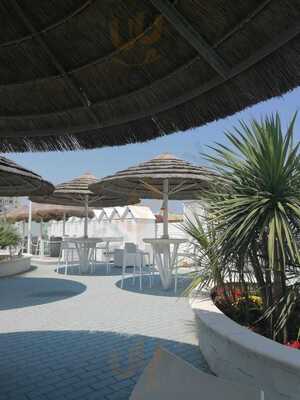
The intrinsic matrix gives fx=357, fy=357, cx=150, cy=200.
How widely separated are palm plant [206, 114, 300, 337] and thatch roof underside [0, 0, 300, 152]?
140cm

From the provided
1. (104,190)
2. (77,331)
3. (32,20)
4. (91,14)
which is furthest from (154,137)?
(104,190)

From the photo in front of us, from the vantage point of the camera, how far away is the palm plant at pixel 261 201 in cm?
347

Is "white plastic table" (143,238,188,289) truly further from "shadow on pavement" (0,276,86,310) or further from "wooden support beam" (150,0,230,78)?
"wooden support beam" (150,0,230,78)

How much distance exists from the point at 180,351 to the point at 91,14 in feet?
11.8

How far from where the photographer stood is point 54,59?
2.44 meters

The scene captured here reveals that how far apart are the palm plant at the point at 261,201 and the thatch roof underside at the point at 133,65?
140 centimetres

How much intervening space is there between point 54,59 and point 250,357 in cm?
258

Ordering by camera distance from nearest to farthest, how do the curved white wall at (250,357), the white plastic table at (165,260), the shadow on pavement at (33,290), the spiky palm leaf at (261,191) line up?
the curved white wall at (250,357)
the spiky palm leaf at (261,191)
the shadow on pavement at (33,290)
the white plastic table at (165,260)

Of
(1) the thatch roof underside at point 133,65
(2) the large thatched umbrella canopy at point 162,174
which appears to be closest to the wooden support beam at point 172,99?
(1) the thatch roof underside at point 133,65

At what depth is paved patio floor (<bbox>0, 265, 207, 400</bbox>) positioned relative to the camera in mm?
3230

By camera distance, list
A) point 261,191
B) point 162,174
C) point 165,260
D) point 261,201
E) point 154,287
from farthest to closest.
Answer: point 154,287, point 165,260, point 162,174, point 261,191, point 261,201

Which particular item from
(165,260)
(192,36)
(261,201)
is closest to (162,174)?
(165,260)

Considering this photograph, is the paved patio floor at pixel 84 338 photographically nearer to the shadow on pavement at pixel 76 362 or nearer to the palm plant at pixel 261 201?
the shadow on pavement at pixel 76 362

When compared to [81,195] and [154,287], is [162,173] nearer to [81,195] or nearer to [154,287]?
[154,287]
